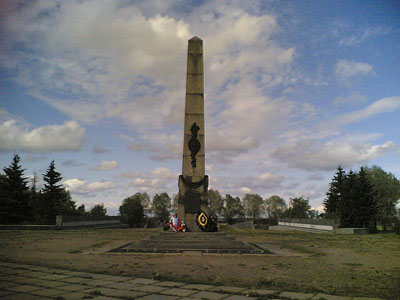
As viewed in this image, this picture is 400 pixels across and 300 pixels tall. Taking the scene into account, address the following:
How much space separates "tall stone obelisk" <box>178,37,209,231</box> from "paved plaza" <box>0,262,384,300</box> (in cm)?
1102

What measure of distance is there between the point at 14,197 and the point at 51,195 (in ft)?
17.2

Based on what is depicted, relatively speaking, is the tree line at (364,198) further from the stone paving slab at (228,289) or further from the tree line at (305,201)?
the stone paving slab at (228,289)

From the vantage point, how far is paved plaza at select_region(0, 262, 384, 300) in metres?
5.03

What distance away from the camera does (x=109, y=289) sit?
18.1ft

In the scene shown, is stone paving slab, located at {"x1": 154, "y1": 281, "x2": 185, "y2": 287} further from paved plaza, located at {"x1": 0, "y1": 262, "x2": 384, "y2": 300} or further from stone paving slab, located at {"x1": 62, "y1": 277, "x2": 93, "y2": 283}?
stone paving slab, located at {"x1": 62, "y1": 277, "x2": 93, "y2": 283}

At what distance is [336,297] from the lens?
510 centimetres

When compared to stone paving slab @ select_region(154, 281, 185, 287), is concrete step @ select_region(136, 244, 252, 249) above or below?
below

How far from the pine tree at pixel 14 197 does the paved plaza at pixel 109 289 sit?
3019cm

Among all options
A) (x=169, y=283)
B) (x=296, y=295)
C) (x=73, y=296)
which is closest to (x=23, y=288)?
(x=73, y=296)

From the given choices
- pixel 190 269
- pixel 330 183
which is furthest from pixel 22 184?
pixel 330 183

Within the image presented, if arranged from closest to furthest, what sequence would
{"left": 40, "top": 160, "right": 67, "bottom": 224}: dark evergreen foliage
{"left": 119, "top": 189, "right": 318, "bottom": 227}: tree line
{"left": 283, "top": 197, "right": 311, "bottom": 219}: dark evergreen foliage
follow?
{"left": 40, "top": 160, "right": 67, "bottom": 224}: dark evergreen foliage < {"left": 283, "top": 197, "right": 311, "bottom": 219}: dark evergreen foliage < {"left": 119, "top": 189, "right": 318, "bottom": 227}: tree line

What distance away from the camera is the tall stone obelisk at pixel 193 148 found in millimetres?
17734

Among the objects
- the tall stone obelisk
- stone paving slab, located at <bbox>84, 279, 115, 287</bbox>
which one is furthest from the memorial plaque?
stone paving slab, located at <bbox>84, 279, 115, 287</bbox>

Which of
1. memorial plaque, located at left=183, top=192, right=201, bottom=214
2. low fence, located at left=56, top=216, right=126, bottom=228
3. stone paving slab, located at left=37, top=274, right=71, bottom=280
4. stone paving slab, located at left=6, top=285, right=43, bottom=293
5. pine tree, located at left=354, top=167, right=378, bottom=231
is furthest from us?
pine tree, located at left=354, top=167, right=378, bottom=231
